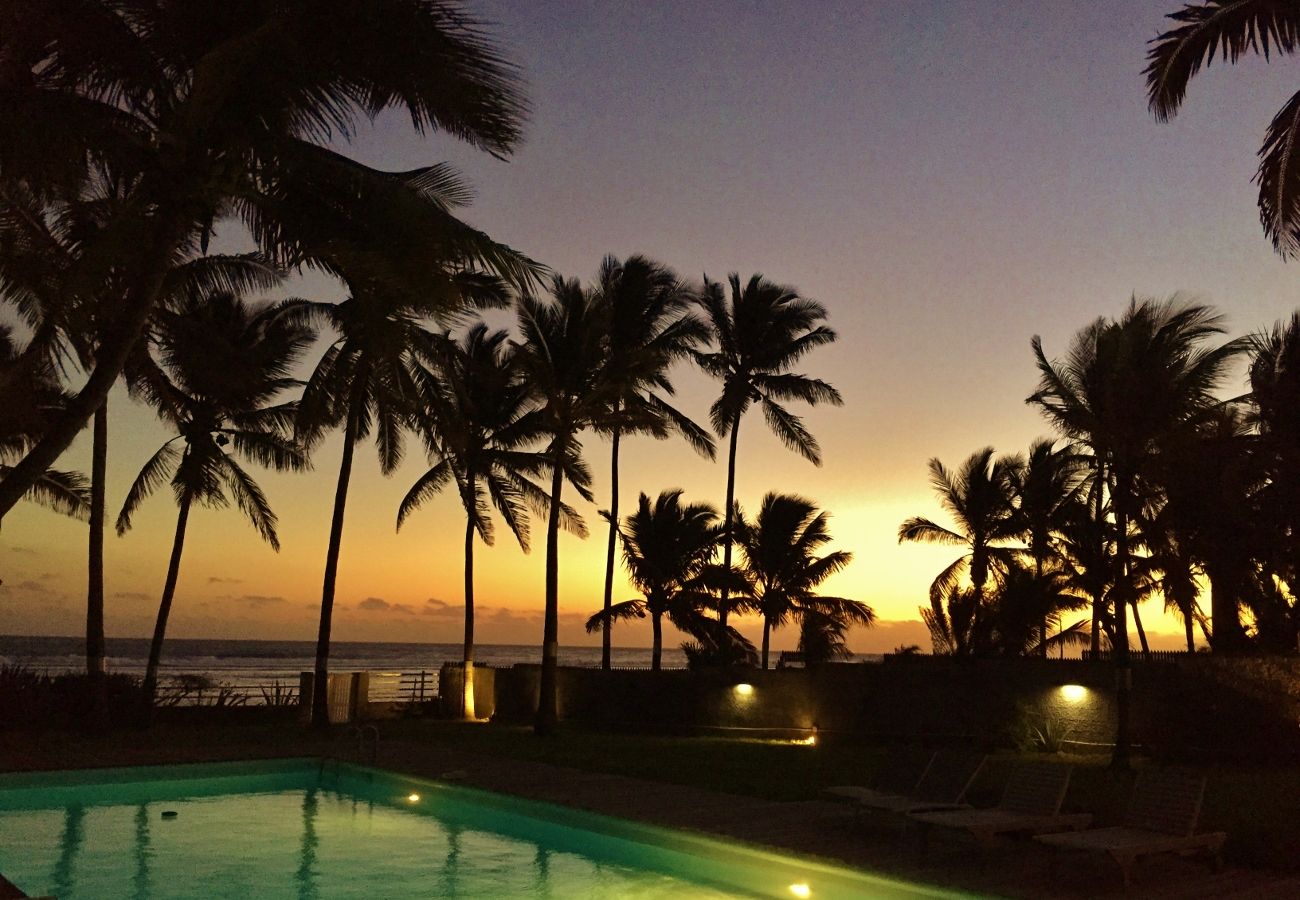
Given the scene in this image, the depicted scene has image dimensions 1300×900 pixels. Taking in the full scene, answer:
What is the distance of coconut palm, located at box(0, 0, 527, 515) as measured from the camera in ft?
24.1

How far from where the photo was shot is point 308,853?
34.3 ft

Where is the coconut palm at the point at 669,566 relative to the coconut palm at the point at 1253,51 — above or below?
below

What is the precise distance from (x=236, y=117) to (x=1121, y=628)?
1222cm

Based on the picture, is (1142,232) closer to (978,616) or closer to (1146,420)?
(1146,420)

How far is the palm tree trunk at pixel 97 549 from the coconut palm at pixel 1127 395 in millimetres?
15114

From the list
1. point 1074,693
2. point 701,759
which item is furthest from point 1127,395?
point 701,759

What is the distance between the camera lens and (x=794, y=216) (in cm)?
1744

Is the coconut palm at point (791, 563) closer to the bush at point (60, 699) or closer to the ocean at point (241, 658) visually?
the bush at point (60, 699)

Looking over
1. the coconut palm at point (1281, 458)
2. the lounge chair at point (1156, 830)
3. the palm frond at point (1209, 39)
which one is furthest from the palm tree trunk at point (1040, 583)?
the lounge chair at point (1156, 830)

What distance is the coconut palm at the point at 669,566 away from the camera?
25.0m

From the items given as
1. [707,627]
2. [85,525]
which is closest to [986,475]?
[707,627]

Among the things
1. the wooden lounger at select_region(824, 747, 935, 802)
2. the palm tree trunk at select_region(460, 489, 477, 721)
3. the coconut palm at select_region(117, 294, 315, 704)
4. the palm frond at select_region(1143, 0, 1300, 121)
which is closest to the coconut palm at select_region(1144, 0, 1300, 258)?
the palm frond at select_region(1143, 0, 1300, 121)

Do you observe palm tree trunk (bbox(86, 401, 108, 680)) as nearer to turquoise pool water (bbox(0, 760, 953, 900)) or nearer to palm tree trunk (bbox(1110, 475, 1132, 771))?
turquoise pool water (bbox(0, 760, 953, 900))

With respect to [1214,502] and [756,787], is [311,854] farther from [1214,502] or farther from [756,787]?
[1214,502]
